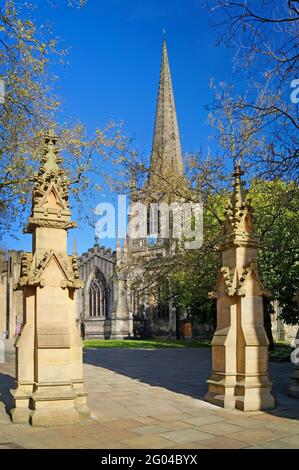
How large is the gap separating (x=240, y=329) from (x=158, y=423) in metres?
2.76

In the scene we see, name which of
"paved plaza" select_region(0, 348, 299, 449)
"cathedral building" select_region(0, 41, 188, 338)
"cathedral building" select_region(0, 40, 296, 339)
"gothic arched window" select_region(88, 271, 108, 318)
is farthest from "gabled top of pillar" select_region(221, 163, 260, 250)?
"gothic arched window" select_region(88, 271, 108, 318)

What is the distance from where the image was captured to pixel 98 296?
2564 inches

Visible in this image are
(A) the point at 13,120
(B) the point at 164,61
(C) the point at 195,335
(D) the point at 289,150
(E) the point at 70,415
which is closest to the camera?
(E) the point at 70,415

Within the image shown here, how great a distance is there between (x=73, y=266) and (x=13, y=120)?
8.02m

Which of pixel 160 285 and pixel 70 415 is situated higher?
pixel 160 285

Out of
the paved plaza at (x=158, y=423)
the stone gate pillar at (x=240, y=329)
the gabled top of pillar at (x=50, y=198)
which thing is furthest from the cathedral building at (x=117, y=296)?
the gabled top of pillar at (x=50, y=198)

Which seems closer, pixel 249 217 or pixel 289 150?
pixel 249 217

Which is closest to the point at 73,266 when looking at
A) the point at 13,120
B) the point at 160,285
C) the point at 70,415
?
the point at 70,415

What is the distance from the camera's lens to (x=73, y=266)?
8.68 metres

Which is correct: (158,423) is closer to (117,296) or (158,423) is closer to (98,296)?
(117,296)

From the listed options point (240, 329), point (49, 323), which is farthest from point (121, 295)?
point (49, 323)

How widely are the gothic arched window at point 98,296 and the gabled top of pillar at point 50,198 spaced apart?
54937 mm
